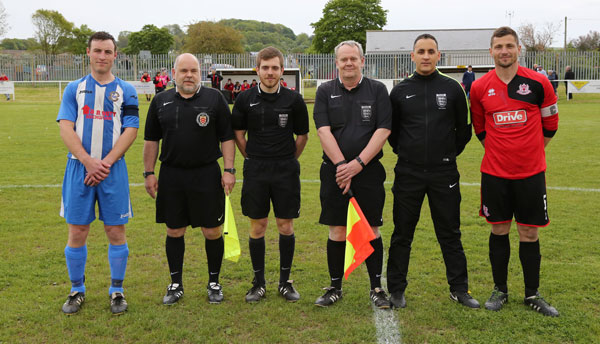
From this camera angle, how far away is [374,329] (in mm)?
3809

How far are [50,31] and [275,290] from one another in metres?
82.4

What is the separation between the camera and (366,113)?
4113mm

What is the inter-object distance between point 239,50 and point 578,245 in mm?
73281

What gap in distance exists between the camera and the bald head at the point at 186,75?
4129mm

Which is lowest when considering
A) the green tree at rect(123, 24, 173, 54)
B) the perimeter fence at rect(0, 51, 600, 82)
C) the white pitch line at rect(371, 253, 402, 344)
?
the white pitch line at rect(371, 253, 402, 344)

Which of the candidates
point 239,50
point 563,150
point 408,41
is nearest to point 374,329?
point 563,150

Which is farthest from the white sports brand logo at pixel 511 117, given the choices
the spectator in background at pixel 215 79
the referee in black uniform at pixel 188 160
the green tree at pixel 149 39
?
the green tree at pixel 149 39

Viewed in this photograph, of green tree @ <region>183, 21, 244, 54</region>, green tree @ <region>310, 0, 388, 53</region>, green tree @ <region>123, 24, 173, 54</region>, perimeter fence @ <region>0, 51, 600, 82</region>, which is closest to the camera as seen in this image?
perimeter fence @ <region>0, 51, 600, 82</region>

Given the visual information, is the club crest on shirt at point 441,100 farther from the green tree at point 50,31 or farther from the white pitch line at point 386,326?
the green tree at point 50,31

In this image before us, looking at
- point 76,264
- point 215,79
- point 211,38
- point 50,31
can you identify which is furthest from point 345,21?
point 76,264

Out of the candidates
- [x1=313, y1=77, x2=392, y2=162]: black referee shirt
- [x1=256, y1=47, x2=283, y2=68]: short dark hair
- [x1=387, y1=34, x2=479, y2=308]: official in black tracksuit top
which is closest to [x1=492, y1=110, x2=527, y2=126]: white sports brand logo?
[x1=387, y1=34, x2=479, y2=308]: official in black tracksuit top

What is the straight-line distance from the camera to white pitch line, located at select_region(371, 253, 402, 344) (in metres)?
3.66

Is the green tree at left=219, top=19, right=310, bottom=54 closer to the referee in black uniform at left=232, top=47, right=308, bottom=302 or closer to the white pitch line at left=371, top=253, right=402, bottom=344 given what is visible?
the referee in black uniform at left=232, top=47, right=308, bottom=302

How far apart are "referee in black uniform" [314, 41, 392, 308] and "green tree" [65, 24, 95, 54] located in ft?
279
